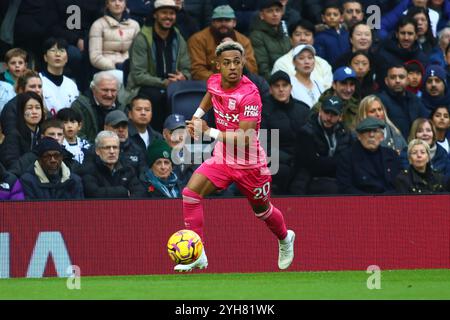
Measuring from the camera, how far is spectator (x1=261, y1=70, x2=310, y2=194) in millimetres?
18438

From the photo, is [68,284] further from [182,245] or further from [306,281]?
[306,281]

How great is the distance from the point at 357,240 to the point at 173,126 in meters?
3.16

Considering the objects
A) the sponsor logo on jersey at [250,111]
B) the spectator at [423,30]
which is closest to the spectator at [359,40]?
the spectator at [423,30]

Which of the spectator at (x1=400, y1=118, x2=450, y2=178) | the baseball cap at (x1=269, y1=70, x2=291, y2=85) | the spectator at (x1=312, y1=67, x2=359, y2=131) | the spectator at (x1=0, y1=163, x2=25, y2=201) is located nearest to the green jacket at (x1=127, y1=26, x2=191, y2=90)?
the baseball cap at (x1=269, y1=70, x2=291, y2=85)

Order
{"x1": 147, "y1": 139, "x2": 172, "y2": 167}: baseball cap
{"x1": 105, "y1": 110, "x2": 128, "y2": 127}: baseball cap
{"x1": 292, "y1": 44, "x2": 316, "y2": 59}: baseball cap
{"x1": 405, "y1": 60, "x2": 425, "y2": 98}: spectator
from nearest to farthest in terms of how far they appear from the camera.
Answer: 1. {"x1": 147, "y1": 139, "x2": 172, "y2": 167}: baseball cap
2. {"x1": 105, "y1": 110, "x2": 128, "y2": 127}: baseball cap
3. {"x1": 292, "y1": 44, "x2": 316, "y2": 59}: baseball cap
4. {"x1": 405, "y1": 60, "x2": 425, "y2": 98}: spectator

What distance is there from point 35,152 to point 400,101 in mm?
6064

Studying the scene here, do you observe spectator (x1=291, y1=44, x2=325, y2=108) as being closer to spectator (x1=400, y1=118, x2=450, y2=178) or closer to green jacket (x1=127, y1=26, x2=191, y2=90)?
spectator (x1=400, y1=118, x2=450, y2=178)

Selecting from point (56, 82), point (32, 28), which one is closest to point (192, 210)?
point (56, 82)

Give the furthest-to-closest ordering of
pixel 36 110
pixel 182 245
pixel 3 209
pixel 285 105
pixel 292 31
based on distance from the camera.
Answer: pixel 292 31
pixel 285 105
pixel 36 110
pixel 3 209
pixel 182 245

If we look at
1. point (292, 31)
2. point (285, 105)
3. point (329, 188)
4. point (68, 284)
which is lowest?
point (68, 284)

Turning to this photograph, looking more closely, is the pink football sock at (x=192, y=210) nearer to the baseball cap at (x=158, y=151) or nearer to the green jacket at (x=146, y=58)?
the baseball cap at (x=158, y=151)

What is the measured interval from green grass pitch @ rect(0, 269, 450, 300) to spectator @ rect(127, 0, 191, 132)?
149 inches

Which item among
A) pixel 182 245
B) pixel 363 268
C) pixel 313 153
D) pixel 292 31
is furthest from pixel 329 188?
pixel 182 245

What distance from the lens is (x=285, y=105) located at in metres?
18.8
